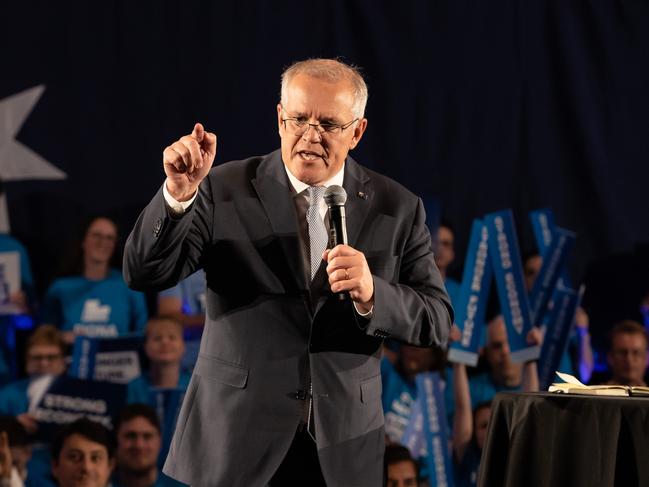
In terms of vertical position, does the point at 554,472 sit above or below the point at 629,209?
below

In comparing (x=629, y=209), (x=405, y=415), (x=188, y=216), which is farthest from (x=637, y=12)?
(x=188, y=216)

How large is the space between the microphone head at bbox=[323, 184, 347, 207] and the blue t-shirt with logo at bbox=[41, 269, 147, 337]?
281cm

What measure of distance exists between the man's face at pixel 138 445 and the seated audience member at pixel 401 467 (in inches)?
42.7

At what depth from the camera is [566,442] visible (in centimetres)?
199

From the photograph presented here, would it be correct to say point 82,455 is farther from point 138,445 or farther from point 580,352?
point 580,352

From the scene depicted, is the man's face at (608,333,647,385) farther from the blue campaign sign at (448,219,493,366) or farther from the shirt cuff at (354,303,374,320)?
the shirt cuff at (354,303,374,320)

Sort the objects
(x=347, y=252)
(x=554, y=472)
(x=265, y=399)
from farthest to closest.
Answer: (x=554, y=472) → (x=265, y=399) → (x=347, y=252)

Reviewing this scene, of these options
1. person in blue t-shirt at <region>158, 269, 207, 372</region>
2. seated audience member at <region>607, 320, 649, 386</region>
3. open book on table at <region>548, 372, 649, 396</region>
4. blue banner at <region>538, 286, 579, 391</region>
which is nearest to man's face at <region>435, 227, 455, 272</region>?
blue banner at <region>538, 286, 579, 391</region>

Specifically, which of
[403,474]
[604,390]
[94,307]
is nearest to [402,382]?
[403,474]

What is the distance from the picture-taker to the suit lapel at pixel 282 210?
1.86 metres

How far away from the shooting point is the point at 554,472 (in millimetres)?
1998

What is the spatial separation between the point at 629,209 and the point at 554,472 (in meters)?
2.97

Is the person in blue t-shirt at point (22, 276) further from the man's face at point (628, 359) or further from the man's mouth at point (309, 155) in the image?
the man's mouth at point (309, 155)

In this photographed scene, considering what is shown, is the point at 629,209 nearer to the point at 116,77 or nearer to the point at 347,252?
the point at 116,77
